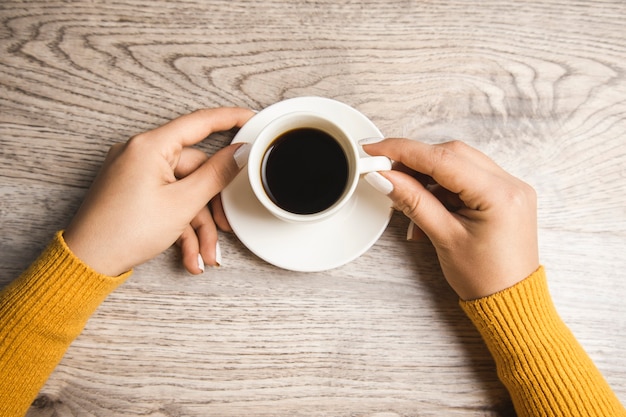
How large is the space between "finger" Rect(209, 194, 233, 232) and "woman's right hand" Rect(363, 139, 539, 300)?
0.96ft

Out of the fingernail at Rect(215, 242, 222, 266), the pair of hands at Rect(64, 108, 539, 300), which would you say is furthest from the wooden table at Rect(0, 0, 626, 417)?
the pair of hands at Rect(64, 108, 539, 300)

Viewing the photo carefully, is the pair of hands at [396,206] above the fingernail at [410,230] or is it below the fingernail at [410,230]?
above

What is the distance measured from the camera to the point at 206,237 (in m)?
0.88

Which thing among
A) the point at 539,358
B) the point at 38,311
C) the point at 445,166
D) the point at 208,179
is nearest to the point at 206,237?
the point at 208,179

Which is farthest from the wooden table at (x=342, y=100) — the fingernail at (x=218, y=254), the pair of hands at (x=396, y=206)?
the pair of hands at (x=396, y=206)

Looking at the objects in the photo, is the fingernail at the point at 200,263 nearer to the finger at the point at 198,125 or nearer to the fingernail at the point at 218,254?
the fingernail at the point at 218,254

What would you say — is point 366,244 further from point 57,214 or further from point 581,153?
point 57,214

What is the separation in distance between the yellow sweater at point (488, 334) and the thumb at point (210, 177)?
195mm

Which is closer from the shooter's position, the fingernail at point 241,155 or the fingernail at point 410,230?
the fingernail at point 241,155

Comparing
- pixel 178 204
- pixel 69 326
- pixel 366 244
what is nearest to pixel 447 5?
pixel 366 244

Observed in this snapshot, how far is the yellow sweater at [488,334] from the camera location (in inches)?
30.9

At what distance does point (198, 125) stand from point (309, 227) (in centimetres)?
27

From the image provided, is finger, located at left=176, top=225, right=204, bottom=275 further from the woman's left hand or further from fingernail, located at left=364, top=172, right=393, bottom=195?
fingernail, located at left=364, top=172, right=393, bottom=195

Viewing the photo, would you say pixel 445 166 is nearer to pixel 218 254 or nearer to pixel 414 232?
pixel 414 232
